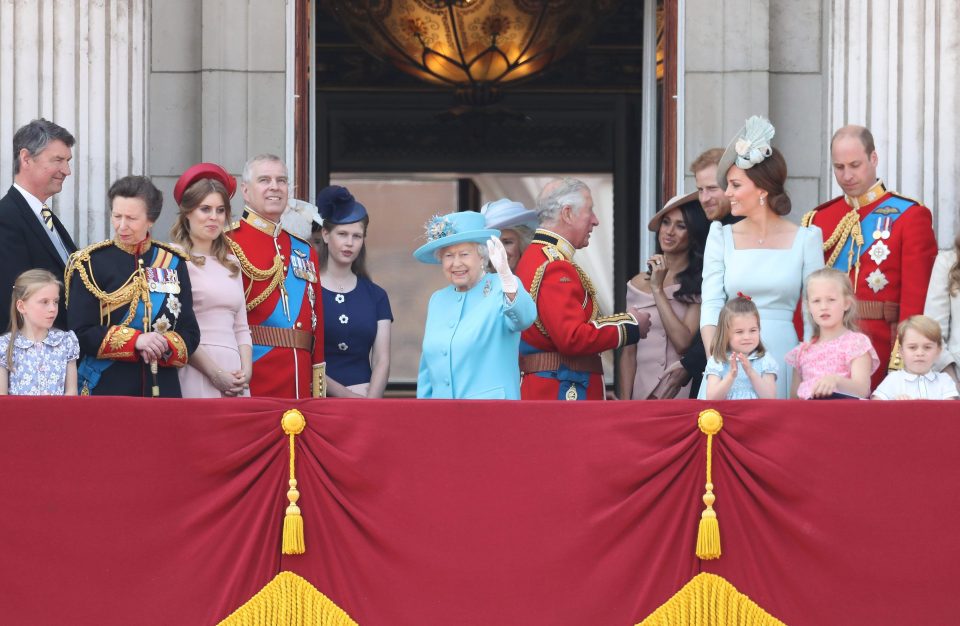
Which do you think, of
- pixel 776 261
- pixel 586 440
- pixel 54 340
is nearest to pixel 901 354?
pixel 776 261

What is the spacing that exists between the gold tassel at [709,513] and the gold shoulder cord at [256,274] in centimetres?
223

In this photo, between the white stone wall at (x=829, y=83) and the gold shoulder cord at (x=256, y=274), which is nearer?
the gold shoulder cord at (x=256, y=274)

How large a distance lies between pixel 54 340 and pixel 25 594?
1018mm

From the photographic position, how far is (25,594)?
20.7 feet

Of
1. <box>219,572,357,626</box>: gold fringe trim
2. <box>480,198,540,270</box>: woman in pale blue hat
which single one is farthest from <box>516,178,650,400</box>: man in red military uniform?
<box>219,572,357,626</box>: gold fringe trim

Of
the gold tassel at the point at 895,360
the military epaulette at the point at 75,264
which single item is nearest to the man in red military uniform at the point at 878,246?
the gold tassel at the point at 895,360

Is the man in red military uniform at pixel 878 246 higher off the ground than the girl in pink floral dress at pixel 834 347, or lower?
higher

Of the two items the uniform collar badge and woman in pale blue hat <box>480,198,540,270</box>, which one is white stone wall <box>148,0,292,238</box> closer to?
woman in pale blue hat <box>480,198,540,270</box>

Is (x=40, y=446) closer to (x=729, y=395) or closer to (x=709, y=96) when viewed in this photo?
(x=729, y=395)

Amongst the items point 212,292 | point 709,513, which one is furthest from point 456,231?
point 709,513

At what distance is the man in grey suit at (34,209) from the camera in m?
7.32

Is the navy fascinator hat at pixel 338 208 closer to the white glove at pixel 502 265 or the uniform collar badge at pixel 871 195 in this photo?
the white glove at pixel 502 265

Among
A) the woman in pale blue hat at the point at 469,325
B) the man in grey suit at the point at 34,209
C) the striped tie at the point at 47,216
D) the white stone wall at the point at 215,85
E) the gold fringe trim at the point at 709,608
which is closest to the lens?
the gold fringe trim at the point at 709,608

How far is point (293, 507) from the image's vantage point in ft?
20.8
